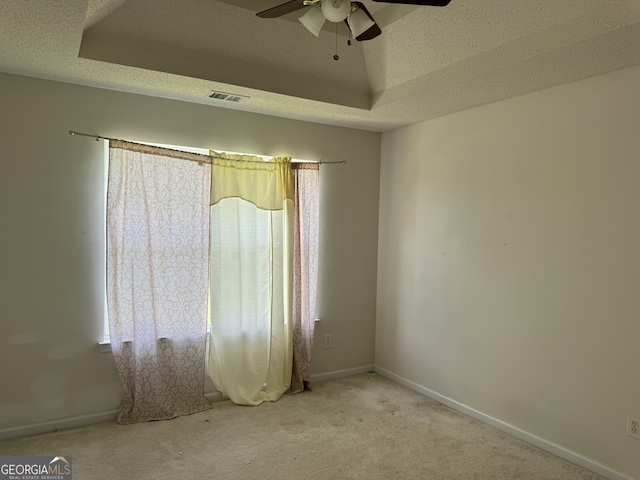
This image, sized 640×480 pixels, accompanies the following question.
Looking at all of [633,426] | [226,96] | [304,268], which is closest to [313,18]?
Answer: [226,96]

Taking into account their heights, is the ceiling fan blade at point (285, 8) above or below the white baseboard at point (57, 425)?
above

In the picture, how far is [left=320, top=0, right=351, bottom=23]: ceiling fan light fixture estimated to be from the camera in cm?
190

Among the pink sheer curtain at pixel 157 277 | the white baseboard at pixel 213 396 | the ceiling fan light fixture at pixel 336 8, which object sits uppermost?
the ceiling fan light fixture at pixel 336 8

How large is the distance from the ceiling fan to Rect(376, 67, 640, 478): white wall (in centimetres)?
140

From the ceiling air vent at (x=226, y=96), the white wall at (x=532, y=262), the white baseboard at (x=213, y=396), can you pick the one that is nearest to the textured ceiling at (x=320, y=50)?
the ceiling air vent at (x=226, y=96)

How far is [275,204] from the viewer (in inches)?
144

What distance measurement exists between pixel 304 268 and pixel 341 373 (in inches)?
42.5

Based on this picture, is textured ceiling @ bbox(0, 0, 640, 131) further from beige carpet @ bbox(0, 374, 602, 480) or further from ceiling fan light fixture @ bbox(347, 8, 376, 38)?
beige carpet @ bbox(0, 374, 602, 480)

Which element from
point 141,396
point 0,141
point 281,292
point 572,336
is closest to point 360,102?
point 281,292

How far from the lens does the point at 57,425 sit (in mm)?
2980

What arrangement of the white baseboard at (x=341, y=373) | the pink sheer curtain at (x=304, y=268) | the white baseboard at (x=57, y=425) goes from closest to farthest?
the white baseboard at (x=57, y=425) → the pink sheer curtain at (x=304, y=268) → the white baseboard at (x=341, y=373)

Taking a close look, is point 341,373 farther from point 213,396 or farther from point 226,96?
point 226,96

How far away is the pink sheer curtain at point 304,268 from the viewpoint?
149 inches

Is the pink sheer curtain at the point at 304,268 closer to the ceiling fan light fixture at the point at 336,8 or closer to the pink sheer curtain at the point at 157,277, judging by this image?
the pink sheer curtain at the point at 157,277
